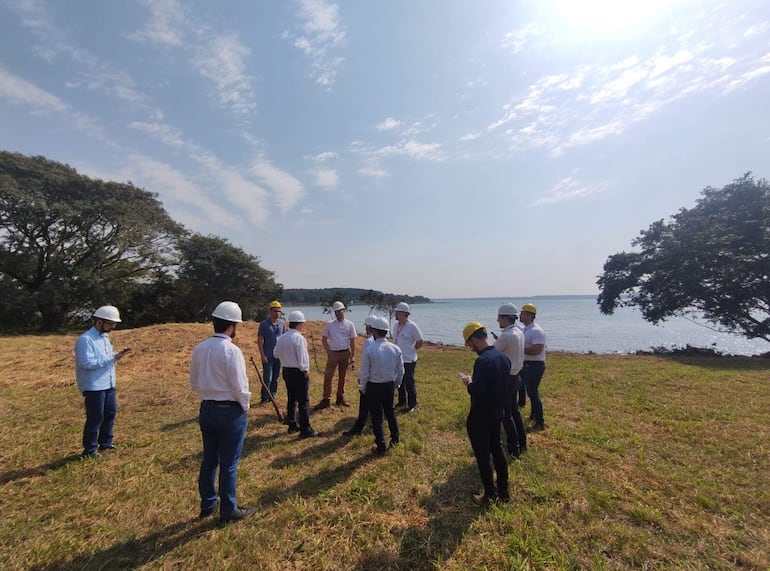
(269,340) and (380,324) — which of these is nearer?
(380,324)

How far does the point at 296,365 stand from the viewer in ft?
17.7

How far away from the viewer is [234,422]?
3361 mm

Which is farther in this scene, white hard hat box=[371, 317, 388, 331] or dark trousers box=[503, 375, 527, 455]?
white hard hat box=[371, 317, 388, 331]

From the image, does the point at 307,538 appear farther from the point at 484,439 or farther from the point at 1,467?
the point at 1,467

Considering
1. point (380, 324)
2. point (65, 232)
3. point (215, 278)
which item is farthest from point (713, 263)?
point (65, 232)

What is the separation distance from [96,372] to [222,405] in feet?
9.09

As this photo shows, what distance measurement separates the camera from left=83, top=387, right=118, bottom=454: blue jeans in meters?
4.75

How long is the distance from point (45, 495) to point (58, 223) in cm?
2496

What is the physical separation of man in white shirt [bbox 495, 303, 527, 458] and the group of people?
1cm

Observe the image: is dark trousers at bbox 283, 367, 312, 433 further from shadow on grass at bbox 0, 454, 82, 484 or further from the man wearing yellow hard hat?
the man wearing yellow hard hat

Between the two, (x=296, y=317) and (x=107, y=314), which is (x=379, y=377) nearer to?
(x=296, y=317)

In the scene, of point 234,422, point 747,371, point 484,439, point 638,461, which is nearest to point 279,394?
point 234,422

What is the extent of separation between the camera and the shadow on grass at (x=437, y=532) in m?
2.94

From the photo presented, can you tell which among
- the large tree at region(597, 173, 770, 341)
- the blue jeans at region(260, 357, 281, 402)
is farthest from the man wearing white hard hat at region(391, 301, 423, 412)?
the large tree at region(597, 173, 770, 341)
